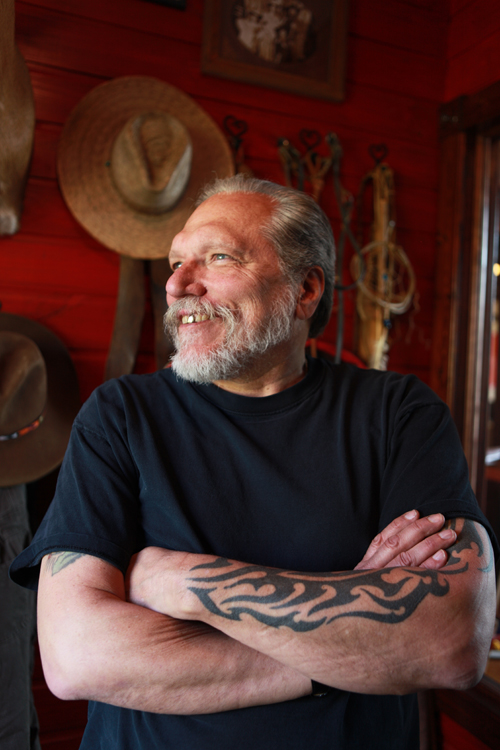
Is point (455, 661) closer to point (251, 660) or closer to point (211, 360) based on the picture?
point (251, 660)

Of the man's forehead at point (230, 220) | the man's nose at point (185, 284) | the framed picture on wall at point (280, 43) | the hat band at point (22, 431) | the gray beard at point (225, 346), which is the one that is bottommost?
the hat band at point (22, 431)

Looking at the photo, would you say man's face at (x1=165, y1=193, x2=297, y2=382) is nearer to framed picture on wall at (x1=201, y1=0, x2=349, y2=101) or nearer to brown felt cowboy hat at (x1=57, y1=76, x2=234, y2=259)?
brown felt cowboy hat at (x1=57, y1=76, x2=234, y2=259)

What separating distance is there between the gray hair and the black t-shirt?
0.33m

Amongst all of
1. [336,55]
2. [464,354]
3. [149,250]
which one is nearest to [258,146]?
[336,55]

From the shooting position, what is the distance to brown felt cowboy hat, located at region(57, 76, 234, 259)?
67.3 inches

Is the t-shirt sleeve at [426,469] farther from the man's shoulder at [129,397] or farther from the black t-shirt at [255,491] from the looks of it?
the man's shoulder at [129,397]

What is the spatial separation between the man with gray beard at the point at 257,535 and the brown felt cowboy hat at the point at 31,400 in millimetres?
398

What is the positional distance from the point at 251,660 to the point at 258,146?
176 cm

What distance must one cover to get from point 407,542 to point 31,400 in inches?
40.5

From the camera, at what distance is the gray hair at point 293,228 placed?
4.30 feet

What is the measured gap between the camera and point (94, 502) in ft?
3.35

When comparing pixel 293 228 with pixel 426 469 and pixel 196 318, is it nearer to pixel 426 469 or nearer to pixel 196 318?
pixel 196 318

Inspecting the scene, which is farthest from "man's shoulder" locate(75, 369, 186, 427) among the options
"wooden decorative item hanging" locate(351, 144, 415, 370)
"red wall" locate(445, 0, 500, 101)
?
"red wall" locate(445, 0, 500, 101)

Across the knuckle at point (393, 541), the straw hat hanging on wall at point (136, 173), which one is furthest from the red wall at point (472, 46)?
the knuckle at point (393, 541)
